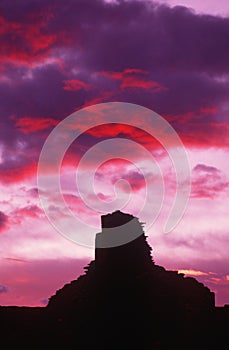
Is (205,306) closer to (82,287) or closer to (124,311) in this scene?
(124,311)

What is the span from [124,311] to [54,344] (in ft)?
16.3

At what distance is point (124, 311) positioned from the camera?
38688mm

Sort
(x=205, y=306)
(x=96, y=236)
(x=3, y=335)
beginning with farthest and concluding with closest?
(x=96, y=236)
(x=205, y=306)
(x=3, y=335)

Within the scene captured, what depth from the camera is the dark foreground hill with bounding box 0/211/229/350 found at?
37469 mm

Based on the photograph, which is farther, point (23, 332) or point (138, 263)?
point (138, 263)

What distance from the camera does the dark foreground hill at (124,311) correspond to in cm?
3747

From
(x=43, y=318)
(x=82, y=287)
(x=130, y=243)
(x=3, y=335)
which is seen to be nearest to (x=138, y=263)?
(x=130, y=243)

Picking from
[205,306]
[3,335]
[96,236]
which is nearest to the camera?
[3,335]

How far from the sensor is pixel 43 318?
3912 cm

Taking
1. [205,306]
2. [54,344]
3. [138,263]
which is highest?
[138,263]

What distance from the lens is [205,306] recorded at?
39875 mm

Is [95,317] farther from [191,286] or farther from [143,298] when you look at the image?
[191,286]

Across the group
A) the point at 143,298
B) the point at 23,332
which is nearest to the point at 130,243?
the point at 143,298

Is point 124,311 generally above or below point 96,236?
below
